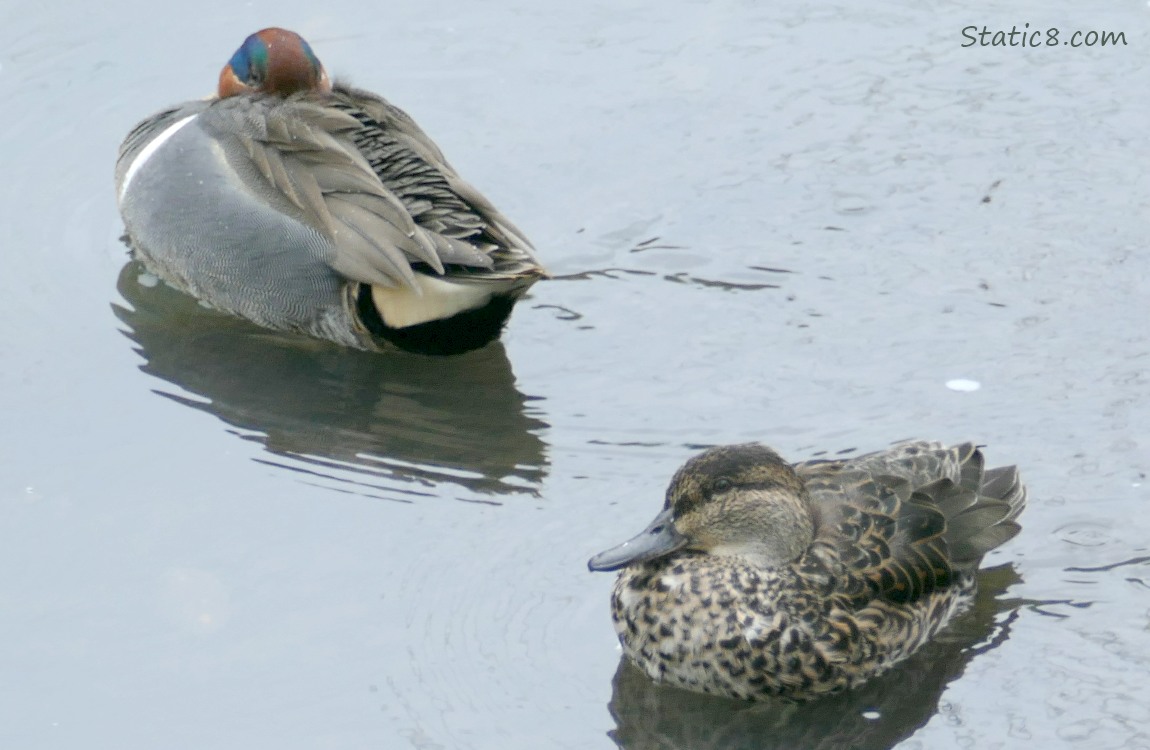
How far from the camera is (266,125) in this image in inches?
265

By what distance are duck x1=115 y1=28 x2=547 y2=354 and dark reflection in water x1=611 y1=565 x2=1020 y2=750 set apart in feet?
6.13

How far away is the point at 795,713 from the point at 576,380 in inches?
71.9

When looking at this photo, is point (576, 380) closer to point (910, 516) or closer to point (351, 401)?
point (351, 401)

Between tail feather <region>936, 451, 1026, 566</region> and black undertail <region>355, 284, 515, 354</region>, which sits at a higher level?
black undertail <region>355, 284, 515, 354</region>

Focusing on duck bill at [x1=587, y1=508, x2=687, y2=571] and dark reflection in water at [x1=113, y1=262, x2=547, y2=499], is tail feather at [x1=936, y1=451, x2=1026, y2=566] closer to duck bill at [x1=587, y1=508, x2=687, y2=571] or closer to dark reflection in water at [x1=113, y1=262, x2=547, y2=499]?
duck bill at [x1=587, y1=508, x2=687, y2=571]

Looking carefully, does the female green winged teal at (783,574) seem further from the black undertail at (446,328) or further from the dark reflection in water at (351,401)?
the black undertail at (446,328)

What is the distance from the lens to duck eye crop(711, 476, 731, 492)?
4945 mm

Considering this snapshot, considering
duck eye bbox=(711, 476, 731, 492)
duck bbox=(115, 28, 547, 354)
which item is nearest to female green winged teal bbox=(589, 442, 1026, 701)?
duck eye bbox=(711, 476, 731, 492)

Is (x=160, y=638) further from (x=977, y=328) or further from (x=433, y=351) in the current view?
(x=977, y=328)

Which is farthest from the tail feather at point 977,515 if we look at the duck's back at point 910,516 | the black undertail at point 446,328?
the black undertail at point 446,328

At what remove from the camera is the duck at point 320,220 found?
6406 millimetres

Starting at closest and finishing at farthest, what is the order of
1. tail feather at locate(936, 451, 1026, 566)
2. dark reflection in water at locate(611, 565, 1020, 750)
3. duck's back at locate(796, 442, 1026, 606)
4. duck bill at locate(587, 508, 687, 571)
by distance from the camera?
dark reflection in water at locate(611, 565, 1020, 750)
duck bill at locate(587, 508, 687, 571)
duck's back at locate(796, 442, 1026, 606)
tail feather at locate(936, 451, 1026, 566)

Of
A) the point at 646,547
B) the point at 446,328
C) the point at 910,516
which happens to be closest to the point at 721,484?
the point at 646,547

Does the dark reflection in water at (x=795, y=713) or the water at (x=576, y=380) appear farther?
the water at (x=576, y=380)
